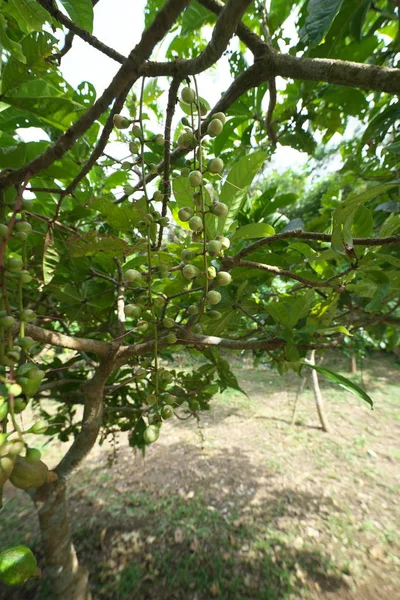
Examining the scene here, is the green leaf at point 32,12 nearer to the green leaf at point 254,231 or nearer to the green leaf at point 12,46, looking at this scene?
the green leaf at point 12,46

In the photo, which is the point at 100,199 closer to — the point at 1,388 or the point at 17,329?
the point at 17,329

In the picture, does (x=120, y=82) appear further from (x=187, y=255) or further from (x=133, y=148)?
(x=187, y=255)

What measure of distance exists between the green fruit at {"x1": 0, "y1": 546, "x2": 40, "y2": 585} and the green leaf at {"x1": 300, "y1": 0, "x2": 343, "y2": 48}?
93 centimetres

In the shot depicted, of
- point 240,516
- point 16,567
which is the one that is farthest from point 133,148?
point 240,516

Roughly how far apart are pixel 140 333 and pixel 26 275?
2.81 ft

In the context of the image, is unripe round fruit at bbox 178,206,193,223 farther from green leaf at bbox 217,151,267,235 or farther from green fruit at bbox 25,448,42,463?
green fruit at bbox 25,448,42,463

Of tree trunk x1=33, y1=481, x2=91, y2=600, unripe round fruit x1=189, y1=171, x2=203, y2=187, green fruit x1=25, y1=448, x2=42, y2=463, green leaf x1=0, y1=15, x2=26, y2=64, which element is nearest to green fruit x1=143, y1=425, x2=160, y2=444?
green fruit x1=25, y1=448, x2=42, y2=463

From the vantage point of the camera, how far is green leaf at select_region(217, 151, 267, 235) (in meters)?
0.61

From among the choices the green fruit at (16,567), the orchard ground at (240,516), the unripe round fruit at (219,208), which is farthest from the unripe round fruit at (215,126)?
the orchard ground at (240,516)

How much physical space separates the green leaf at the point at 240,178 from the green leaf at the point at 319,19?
25 cm

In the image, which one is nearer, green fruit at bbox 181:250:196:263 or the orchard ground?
green fruit at bbox 181:250:196:263

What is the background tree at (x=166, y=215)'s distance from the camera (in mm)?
489

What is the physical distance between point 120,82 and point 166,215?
38 cm

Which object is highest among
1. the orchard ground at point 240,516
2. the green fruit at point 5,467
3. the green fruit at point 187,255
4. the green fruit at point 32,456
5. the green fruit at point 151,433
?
the green fruit at point 187,255
